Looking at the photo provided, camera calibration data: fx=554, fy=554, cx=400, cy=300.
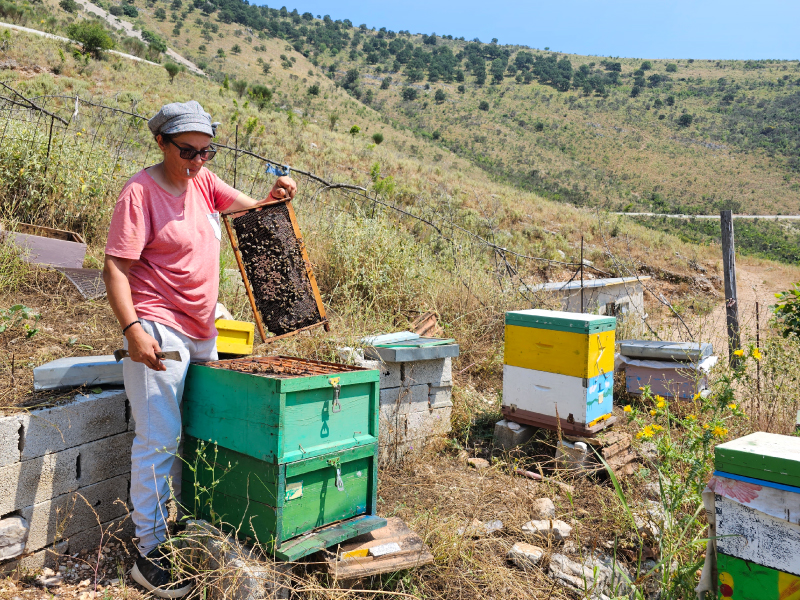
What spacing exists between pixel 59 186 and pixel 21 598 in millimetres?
4583

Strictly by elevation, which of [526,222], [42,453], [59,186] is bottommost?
[42,453]

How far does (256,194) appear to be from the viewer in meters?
8.67

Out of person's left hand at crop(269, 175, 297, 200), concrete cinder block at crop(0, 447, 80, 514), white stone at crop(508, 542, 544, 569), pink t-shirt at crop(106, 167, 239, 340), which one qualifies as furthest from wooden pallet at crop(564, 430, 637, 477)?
concrete cinder block at crop(0, 447, 80, 514)

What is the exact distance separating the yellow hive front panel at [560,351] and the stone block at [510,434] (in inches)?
21.4

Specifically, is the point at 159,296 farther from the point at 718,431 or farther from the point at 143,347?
the point at 718,431

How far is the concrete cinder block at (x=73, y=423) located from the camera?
2.80 metres

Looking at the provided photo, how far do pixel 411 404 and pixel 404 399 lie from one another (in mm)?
88

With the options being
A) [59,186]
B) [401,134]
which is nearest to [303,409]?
[59,186]

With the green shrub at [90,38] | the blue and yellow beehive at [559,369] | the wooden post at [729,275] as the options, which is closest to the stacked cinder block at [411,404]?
the blue and yellow beehive at [559,369]

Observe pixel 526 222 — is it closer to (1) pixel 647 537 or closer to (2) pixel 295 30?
(1) pixel 647 537

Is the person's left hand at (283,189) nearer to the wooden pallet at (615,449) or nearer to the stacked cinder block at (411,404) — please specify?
the stacked cinder block at (411,404)

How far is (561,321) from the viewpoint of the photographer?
4184mm

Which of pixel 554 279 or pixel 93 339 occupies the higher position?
pixel 554 279

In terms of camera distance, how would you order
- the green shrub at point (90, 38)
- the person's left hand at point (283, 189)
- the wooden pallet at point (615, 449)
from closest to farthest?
1. the person's left hand at point (283, 189)
2. the wooden pallet at point (615, 449)
3. the green shrub at point (90, 38)
